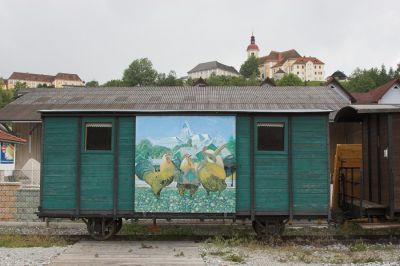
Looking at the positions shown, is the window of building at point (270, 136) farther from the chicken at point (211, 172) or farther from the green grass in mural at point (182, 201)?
the green grass in mural at point (182, 201)

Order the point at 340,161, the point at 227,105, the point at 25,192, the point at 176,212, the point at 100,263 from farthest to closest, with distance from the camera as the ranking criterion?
1. the point at 227,105
2. the point at 25,192
3. the point at 340,161
4. the point at 176,212
5. the point at 100,263

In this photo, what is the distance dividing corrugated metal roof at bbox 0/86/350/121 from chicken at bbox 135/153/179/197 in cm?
764

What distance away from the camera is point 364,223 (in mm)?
11188

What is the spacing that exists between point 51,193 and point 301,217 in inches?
241

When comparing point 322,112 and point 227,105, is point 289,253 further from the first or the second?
point 227,105

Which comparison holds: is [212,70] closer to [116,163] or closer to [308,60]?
[308,60]

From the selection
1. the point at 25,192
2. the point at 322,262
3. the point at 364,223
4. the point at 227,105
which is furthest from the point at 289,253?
the point at 227,105

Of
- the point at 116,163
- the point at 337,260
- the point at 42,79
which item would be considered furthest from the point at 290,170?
the point at 42,79

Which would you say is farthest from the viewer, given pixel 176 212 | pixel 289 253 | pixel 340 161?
pixel 340 161

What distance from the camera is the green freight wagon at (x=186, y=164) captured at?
35.6ft

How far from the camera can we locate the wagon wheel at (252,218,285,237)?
1116 cm

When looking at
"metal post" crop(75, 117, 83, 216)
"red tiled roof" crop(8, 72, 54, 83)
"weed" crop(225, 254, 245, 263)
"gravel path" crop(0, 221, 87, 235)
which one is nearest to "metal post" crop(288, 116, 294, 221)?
"weed" crop(225, 254, 245, 263)

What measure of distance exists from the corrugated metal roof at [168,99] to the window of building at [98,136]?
288 inches

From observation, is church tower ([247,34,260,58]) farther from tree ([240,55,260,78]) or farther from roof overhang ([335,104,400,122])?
roof overhang ([335,104,400,122])
